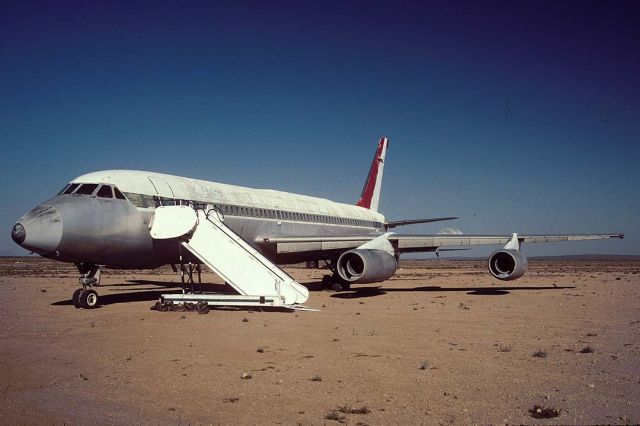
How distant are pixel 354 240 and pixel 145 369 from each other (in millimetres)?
13625

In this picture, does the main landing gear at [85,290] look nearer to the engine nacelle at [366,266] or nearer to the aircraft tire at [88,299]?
the aircraft tire at [88,299]

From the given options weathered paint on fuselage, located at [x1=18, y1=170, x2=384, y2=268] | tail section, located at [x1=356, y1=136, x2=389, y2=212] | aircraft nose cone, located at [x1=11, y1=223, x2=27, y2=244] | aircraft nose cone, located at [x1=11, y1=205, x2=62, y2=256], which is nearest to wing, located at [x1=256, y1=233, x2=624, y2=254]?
weathered paint on fuselage, located at [x1=18, y1=170, x2=384, y2=268]

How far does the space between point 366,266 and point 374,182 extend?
18116 mm

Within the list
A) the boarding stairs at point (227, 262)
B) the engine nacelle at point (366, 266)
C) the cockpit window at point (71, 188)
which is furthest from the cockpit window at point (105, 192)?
the engine nacelle at point (366, 266)

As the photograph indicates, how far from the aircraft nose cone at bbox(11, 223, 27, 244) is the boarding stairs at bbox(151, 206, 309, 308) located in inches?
131

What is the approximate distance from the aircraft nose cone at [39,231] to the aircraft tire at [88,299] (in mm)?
2069

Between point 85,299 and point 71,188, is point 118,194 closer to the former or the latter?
point 71,188

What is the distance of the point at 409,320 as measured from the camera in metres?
12.4

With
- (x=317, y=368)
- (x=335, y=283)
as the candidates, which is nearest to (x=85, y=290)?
(x=317, y=368)

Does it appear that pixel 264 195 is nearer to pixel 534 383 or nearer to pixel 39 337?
pixel 39 337

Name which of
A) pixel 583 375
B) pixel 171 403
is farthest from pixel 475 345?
pixel 171 403

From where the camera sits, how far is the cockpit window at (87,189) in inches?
563

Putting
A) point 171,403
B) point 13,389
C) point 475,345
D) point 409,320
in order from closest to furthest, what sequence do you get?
point 171,403
point 13,389
point 475,345
point 409,320

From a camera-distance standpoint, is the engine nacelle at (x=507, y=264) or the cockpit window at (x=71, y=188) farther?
the engine nacelle at (x=507, y=264)
